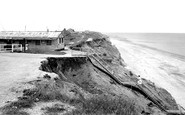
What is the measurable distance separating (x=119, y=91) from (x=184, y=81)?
21.0 m

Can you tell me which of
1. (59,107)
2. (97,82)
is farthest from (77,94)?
(97,82)

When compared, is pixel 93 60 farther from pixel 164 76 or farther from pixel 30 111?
pixel 164 76

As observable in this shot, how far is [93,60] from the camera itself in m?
25.1

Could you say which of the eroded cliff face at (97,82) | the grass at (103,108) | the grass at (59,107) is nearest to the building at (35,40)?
the eroded cliff face at (97,82)

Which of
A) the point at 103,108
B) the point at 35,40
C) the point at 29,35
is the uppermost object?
the point at 29,35

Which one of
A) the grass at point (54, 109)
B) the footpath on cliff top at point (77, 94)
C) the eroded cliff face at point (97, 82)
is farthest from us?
the eroded cliff face at point (97, 82)

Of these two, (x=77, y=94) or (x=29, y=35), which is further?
(x=29, y=35)

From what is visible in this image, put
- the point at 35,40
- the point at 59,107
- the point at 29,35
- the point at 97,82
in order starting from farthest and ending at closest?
the point at 29,35 < the point at 35,40 < the point at 97,82 < the point at 59,107

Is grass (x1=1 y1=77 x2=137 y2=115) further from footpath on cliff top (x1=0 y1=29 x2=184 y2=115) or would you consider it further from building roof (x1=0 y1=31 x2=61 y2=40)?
building roof (x1=0 y1=31 x2=61 y2=40)

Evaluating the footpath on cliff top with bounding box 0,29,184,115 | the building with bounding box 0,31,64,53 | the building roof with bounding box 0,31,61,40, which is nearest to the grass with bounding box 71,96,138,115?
the footpath on cliff top with bounding box 0,29,184,115

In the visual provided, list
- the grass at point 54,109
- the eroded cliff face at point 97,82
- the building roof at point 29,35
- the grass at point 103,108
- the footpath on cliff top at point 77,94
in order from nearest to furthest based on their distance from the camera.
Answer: the grass at point 54,109
the grass at point 103,108
the footpath on cliff top at point 77,94
the eroded cliff face at point 97,82
the building roof at point 29,35

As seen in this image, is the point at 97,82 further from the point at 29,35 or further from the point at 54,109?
the point at 29,35

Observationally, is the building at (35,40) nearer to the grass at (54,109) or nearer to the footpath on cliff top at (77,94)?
the footpath on cliff top at (77,94)

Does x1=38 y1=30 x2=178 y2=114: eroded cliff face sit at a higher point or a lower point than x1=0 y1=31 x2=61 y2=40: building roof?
lower
